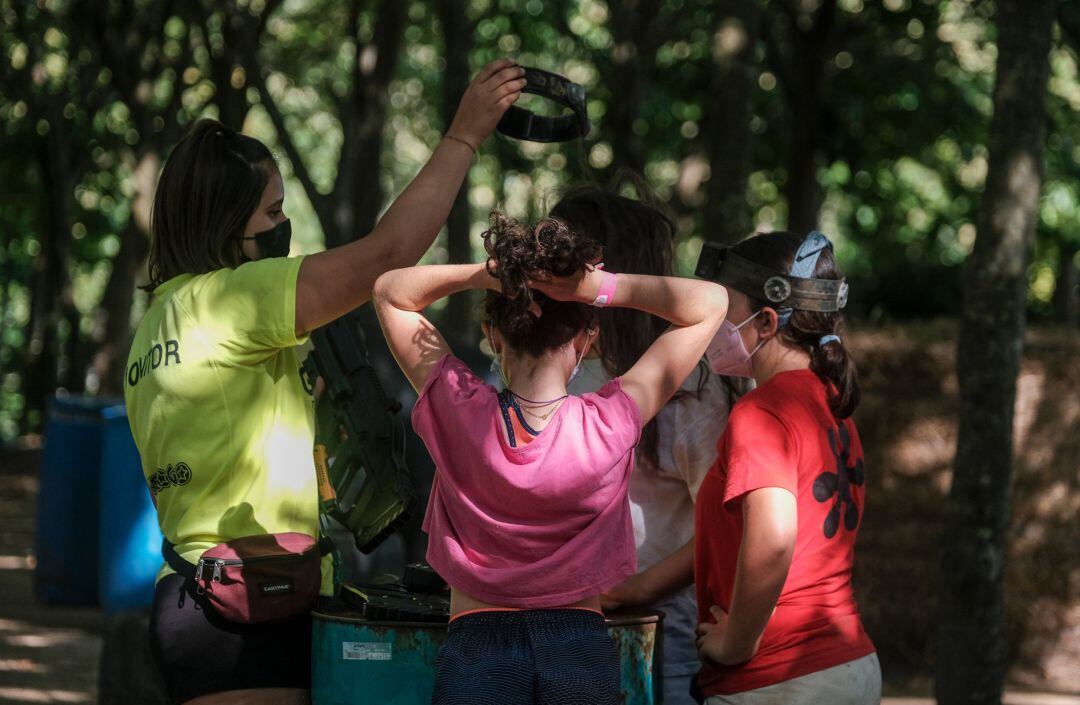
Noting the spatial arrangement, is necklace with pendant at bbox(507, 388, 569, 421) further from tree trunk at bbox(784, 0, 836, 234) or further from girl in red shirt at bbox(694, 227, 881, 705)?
tree trunk at bbox(784, 0, 836, 234)

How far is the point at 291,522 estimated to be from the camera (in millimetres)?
2920

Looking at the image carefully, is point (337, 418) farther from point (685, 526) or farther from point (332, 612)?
point (685, 526)

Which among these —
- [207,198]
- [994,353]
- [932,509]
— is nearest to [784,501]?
[207,198]

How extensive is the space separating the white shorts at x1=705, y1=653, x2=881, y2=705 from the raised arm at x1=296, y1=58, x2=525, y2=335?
1.17 m

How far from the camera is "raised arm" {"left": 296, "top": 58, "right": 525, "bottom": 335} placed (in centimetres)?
278

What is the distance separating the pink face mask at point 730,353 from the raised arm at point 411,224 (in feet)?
2.31

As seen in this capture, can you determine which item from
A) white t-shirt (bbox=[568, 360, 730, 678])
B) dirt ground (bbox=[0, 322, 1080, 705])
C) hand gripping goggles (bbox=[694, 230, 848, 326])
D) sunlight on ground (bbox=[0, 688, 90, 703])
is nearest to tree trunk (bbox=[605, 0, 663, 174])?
dirt ground (bbox=[0, 322, 1080, 705])

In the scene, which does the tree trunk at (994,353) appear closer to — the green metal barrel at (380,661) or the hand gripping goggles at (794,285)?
the hand gripping goggles at (794,285)

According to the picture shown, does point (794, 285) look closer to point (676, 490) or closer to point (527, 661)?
point (676, 490)

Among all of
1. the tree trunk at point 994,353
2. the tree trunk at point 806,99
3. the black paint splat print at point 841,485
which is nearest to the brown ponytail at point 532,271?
the black paint splat print at point 841,485

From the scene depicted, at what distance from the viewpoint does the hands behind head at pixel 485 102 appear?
2912mm

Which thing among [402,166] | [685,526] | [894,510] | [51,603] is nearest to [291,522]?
Answer: [685,526]

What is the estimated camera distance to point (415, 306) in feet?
9.18

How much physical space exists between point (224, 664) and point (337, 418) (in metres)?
0.68
